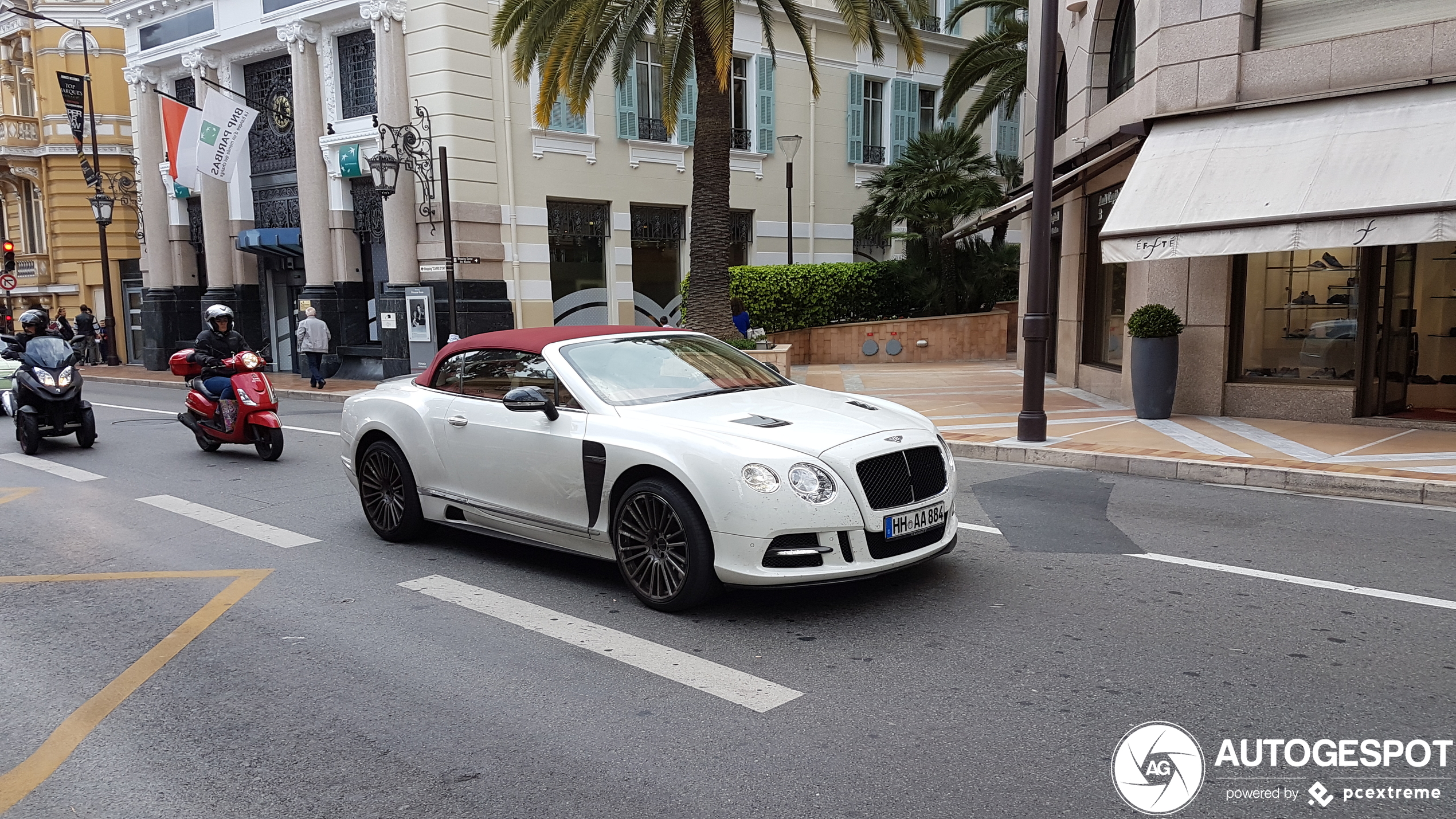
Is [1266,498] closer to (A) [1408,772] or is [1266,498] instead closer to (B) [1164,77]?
(A) [1408,772]

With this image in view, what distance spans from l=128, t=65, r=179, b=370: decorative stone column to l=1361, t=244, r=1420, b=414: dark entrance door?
93.9 feet

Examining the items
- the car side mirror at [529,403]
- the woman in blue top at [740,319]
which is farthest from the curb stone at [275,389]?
the car side mirror at [529,403]

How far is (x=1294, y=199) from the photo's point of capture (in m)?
10.2

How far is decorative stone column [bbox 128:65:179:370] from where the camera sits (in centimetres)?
2800

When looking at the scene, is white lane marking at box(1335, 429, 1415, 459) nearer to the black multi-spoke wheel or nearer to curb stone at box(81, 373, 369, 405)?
the black multi-spoke wheel

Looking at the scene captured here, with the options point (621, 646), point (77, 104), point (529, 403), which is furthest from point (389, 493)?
point (77, 104)

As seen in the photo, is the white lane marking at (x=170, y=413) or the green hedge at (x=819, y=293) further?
the green hedge at (x=819, y=293)

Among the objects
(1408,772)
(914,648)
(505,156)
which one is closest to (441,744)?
(914,648)

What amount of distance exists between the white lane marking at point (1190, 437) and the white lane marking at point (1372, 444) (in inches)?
35.8

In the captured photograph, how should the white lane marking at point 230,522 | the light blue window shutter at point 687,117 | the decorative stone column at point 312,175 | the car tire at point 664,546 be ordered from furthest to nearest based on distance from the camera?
the light blue window shutter at point 687,117
the decorative stone column at point 312,175
the white lane marking at point 230,522
the car tire at point 664,546

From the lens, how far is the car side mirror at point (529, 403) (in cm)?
566

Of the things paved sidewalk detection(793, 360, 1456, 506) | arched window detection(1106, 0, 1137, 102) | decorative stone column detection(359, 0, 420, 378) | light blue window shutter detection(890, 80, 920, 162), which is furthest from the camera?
light blue window shutter detection(890, 80, 920, 162)

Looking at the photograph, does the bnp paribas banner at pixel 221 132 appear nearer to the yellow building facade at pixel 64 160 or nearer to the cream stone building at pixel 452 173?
the cream stone building at pixel 452 173

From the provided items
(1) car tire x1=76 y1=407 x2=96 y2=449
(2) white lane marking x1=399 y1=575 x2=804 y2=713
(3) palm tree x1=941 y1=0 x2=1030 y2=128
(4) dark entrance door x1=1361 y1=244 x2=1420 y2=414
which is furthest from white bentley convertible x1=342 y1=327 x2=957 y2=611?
(3) palm tree x1=941 y1=0 x2=1030 y2=128
